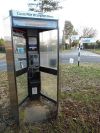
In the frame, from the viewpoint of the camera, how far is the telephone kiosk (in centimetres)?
366

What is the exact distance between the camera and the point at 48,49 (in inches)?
186

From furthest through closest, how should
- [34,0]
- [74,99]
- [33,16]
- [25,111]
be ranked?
[34,0] → [74,99] → [25,111] → [33,16]

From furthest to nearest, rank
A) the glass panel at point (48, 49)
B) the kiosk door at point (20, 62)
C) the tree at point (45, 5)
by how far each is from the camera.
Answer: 1. the tree at point (45, 5)
2. the glass panel at point (48, 49)
3. the kiosk door at point (20, 62)

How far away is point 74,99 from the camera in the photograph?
5.57 metres

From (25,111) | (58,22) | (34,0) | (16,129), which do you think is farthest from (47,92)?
(34,0)

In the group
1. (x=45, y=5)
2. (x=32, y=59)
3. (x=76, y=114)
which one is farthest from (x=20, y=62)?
(x=45, y=5)

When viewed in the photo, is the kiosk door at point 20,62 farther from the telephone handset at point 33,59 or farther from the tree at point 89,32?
the tree at point 89,32

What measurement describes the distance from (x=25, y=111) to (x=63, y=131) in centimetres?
119

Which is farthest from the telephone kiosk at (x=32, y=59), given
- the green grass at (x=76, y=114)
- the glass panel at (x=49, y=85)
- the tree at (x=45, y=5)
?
the tree at (x=45, y=5)

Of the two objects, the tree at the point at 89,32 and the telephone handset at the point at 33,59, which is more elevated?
the tree at the point at 89,32

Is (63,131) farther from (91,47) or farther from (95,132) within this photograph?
(91,47)

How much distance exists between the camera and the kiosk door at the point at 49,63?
4.46 metres

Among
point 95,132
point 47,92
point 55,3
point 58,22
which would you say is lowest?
point 95,132

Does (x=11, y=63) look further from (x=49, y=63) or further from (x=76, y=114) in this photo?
(x=76, y=114)
